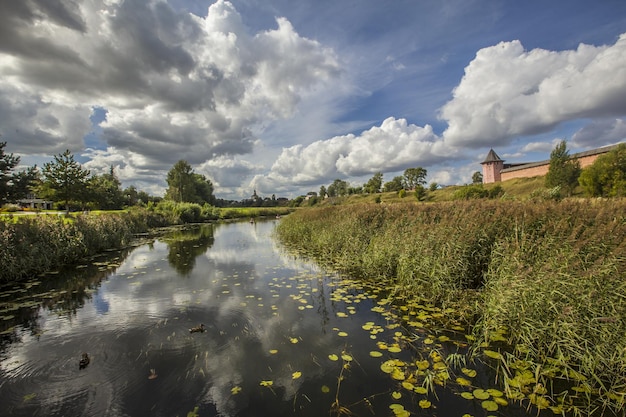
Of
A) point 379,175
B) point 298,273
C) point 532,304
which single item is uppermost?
point 379,175

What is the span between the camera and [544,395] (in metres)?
3.42

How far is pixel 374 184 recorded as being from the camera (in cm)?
9800

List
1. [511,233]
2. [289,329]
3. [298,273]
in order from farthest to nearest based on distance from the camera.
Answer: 1. [298,273]
2. [511,233]
3. [289,329]

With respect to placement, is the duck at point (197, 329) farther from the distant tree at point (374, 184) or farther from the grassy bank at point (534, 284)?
the distant tree at point (374, 184)

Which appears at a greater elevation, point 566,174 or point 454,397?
point 566,174

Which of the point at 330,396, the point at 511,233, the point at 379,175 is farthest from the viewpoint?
the point at 379,175

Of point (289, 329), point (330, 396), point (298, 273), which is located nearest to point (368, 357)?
point (330, 396)

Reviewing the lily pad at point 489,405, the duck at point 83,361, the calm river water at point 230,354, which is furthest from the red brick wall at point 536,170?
the duck at point 83,361

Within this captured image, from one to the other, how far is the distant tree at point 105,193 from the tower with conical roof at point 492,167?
87.9 m

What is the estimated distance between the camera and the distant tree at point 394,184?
9550cm

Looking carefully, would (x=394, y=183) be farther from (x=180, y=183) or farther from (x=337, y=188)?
(x=180, y=183)

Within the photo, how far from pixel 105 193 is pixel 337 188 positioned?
77182 mm

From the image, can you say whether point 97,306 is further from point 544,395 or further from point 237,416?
point 544,395

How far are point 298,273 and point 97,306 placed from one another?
5.81 metres
